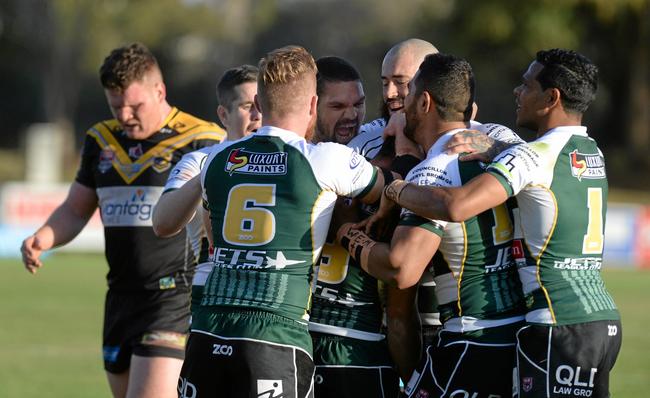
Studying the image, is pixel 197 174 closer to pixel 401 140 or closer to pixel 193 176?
pixel 193 176

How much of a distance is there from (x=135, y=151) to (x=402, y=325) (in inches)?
126

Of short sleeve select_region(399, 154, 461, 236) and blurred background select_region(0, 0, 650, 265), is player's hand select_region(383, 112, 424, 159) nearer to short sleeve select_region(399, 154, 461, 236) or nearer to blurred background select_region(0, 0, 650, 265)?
short sleeve select_region(399, 154, 461, 236)

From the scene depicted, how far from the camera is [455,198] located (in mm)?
4812

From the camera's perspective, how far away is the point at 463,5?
38562 mm

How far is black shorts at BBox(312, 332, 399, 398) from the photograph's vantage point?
17.0 feet

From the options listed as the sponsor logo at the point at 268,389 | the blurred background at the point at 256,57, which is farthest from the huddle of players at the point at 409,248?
the blurred background at the point at 256,57

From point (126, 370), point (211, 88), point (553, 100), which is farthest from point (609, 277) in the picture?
point (211, 88)

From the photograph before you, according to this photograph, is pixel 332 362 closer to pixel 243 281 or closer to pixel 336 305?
pixel 336 305

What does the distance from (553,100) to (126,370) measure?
3.87 m

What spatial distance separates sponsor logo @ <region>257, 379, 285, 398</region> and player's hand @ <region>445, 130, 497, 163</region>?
1371 millimetres

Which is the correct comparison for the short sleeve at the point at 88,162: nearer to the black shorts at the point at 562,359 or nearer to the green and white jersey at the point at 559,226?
the green and white jersey at the point at 559,226

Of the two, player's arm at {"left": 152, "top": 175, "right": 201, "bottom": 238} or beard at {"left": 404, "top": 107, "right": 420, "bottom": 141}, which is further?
player's arm at {"left": 152, "top": 175, "right": 201, "bottom": 238}

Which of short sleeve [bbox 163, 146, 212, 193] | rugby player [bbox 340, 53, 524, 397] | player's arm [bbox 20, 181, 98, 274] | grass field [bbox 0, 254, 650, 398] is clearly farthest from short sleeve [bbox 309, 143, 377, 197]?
grass field [bbox 0, 254, 650, 398]

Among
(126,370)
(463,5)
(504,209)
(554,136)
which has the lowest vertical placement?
(126,370)
